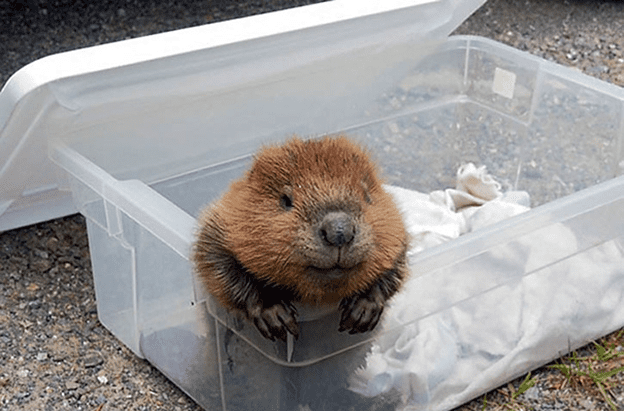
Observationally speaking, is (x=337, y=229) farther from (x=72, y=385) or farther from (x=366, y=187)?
(x=72, y=385)

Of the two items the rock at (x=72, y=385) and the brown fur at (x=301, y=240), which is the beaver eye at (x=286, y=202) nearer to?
the brown fur at (x=301, y=240)

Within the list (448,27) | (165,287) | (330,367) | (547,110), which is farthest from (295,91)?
(330,367)

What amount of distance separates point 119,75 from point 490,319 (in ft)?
3.12

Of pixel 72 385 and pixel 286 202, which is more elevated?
pixel 286 202

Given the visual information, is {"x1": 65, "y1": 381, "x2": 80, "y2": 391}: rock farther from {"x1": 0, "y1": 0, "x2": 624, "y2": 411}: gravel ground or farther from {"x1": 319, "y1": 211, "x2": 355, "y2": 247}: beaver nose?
{"x1": 319, "y1": 211, "x2": 355, "y2": 247}: beaver nose

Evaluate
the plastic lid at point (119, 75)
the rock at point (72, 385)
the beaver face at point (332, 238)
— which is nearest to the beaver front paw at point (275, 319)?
the beaver face at point (332, 238)

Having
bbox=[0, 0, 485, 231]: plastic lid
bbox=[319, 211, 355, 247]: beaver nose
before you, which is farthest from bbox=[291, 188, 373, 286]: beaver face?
bbox=[0, 0, 485, 231]: plastic lid

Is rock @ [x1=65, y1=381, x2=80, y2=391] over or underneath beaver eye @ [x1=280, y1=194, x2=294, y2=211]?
underneath

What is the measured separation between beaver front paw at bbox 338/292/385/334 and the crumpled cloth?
0.11 metres

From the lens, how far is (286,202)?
143 centimetres

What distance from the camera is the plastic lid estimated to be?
1883mm

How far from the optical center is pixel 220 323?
5.46ft

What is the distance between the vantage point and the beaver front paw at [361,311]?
4.91 ft

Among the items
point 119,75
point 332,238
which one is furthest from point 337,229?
point 119,75
